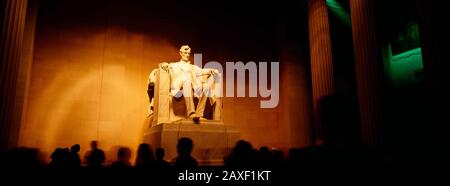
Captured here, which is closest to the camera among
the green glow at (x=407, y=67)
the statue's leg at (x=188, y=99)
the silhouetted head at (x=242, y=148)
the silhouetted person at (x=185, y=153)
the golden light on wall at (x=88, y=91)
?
the silhouetted head at (x=242, y=148)

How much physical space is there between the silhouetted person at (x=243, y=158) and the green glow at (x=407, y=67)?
31.2 ft

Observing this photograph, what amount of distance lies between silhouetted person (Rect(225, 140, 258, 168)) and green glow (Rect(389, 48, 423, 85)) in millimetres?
9511

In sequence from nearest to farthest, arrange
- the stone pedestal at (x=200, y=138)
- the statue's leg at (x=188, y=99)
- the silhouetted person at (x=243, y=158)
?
the silhouetted person at (x=243, y=158), the stone pedestal at (x=200, y=138), the statue's leg at (x=188, y=99)

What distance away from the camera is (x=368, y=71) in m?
6.00

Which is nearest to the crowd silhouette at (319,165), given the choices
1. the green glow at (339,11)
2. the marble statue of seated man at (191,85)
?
the marble statue of seated man at (191,85)

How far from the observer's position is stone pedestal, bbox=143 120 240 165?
616cm

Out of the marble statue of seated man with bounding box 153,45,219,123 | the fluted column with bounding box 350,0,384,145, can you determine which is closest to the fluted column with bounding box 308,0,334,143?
the fluted column with bounding box 350,0,384,145

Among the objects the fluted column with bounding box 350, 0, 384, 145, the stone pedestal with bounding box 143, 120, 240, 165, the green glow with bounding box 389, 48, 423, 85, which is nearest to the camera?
the fluted column with bounding box 350, 0, 384, 145

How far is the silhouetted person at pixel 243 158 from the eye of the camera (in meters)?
2.67

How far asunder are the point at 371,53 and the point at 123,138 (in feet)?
18.8

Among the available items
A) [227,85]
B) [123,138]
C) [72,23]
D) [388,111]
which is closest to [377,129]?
[388,111]

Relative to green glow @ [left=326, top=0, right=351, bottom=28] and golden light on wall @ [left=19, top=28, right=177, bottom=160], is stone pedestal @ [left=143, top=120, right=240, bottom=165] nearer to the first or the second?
golden light on wall @ [left=19, top=28, right=177, bottom=160]

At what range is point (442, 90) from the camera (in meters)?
4.54

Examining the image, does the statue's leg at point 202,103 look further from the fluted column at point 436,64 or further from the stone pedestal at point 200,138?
the fluted column at point 436,64
